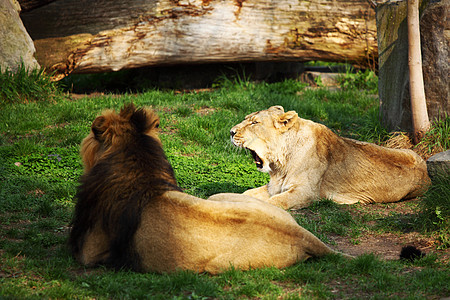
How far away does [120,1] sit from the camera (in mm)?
10594

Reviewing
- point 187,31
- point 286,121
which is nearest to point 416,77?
point 286,121

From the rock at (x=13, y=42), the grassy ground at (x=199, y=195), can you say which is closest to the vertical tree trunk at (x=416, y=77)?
the grassy ground at (x=199, y=195)

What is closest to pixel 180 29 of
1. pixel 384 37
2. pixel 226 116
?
pixel 226 116

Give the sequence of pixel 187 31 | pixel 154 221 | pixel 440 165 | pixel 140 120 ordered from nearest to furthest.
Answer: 1. pixel 154 221
2. pixel 140 120
3. pixel 440 165
4. pixel 187 31

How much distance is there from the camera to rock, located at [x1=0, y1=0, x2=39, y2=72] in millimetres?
9523

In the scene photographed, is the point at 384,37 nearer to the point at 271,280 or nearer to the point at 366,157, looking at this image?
the point at 366,157

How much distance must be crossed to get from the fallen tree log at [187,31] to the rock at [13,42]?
50 centimetres

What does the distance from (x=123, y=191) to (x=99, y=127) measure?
57 centimetres

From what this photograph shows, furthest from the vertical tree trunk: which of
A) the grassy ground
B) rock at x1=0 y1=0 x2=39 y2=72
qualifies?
rock at x1=0 y1=0 x2=39 y2=72

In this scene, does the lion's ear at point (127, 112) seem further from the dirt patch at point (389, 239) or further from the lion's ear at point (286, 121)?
the lion's ear at point (286, 121)

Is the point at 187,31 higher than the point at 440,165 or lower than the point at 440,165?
higher

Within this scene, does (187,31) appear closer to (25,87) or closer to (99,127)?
(25,87)

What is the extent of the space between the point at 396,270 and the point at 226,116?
5.64 metres

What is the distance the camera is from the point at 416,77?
7.95 meters
